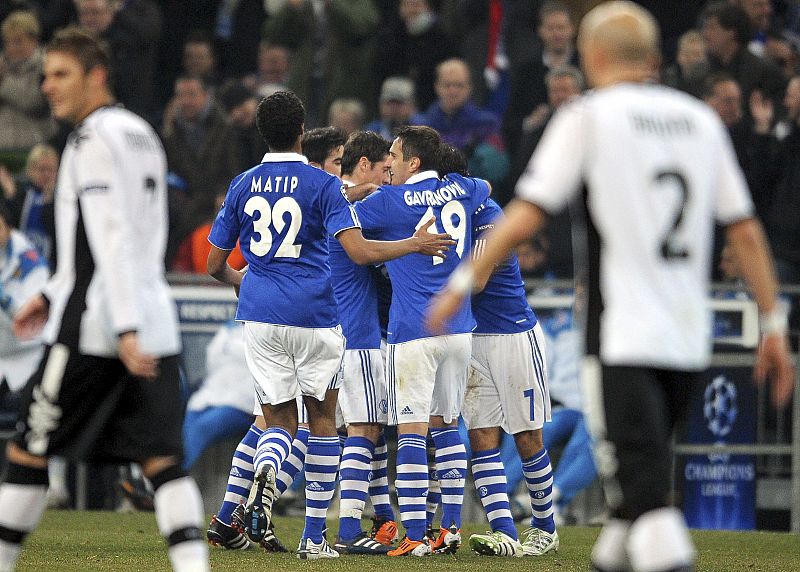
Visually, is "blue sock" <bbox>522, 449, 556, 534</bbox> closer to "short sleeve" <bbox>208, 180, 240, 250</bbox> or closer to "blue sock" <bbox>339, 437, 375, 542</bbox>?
"blue sock" <bbox>339, 437, 375, 542</bbox>

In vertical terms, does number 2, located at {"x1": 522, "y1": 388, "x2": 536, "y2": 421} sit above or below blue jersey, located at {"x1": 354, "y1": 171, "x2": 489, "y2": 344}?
below

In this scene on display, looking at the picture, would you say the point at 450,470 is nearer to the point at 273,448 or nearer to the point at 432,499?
the point at 432,499

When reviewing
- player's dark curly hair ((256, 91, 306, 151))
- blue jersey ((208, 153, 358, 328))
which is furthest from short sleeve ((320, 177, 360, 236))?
player's dark curly hair ((256, 91, 306, 151))

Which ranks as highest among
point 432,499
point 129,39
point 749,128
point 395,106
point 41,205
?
point 129,39

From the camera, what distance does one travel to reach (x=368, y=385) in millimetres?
9805

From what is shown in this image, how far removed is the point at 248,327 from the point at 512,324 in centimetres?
178

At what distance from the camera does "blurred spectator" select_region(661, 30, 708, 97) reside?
48.2 feet

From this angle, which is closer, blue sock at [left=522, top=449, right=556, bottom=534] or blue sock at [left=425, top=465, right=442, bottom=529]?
blue sock at [left=522, top=449, right=556, bottom=534]

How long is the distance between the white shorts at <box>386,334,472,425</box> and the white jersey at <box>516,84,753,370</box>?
398 centimetres

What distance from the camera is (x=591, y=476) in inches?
497

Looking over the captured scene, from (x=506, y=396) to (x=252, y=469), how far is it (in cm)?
170

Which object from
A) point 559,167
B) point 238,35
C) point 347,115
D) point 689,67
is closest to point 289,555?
point 559,167

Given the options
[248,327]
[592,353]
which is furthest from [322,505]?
[592,353]

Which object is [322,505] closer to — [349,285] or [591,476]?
[349,285]
